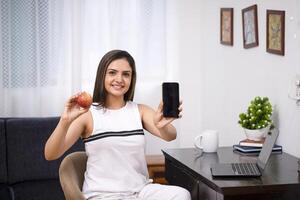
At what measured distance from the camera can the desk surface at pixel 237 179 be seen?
1.57 metres

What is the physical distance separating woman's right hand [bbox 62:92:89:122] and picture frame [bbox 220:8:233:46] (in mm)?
1428

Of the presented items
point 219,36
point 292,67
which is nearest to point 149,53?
point 219,36

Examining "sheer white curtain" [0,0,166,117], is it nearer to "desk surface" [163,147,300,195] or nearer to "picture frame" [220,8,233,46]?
"picture frame" [220,8,233,46]

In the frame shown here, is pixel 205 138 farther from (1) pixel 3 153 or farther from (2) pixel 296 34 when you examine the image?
(1) pixel 3 153

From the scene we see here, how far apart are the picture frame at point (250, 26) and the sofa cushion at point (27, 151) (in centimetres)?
121

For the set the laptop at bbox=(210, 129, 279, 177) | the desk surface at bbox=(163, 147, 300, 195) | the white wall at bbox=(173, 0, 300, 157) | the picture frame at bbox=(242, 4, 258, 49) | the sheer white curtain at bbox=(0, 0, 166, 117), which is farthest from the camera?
the sheer white curtain at bbox=(0, 0, 166, 117)

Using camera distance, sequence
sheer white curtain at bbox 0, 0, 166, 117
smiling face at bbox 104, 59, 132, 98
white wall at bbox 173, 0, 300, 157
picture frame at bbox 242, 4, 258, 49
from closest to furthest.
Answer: smiling face at bbox 104, 59, 132, 98 < white wall at bbox 173, 0, 300, 157 < picture frame at bbox 242, 4, 258, 49 < sheer white curtain at bbox 0, 0, 166, 117

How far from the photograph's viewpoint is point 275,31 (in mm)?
2242

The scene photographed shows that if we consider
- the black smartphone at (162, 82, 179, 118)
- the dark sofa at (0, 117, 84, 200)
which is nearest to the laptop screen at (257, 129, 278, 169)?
the black smartphone at (162, 82, 179, 118)

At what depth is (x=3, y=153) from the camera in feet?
9.10

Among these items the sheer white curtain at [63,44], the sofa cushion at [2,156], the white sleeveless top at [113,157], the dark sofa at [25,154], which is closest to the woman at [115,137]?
the white sleeveless top at [113,157]

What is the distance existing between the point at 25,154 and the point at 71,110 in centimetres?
127

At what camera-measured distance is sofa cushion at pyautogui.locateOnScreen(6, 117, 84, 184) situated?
2770mm

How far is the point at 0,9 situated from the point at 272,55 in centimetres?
175
